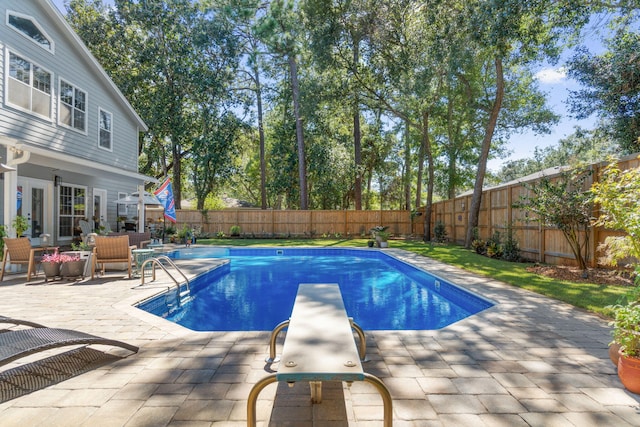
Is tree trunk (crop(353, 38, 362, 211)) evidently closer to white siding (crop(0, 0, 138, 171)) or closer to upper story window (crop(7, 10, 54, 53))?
white siding (crop(0, 0, 138, 171))

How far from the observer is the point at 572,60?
1247cm

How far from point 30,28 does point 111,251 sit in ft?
23.6

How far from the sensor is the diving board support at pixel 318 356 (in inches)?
65.0

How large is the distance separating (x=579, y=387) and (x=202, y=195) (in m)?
23.8

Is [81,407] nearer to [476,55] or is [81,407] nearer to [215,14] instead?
[476,55]

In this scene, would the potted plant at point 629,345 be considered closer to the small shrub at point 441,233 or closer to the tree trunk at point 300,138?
the small shrub at point 441,233

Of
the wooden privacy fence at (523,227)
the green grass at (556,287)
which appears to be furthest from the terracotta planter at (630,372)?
the wooden privacy fence at (523,227)

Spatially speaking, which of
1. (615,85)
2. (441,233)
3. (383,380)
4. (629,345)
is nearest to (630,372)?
(629,345)

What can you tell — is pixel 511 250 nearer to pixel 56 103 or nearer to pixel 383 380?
pixel 383 380

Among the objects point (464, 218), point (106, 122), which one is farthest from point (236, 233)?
point (464, 218)

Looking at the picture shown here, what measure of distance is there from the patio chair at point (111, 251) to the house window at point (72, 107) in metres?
5.74

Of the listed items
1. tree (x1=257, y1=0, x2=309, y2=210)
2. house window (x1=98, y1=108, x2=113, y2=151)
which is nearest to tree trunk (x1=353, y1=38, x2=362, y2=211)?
tree (x1=257, y1=0, x2=309, y2=210)

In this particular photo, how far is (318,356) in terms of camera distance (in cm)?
184

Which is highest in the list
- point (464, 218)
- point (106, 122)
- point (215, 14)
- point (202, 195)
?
point (215, 14)
